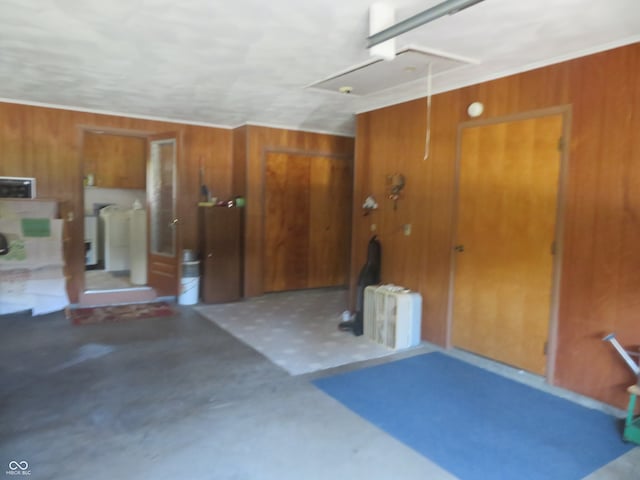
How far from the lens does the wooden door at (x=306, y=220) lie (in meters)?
6.30

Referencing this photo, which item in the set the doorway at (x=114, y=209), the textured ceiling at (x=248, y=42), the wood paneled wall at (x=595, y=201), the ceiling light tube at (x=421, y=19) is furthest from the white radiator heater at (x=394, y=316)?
the doorway at (x=114, y=209)

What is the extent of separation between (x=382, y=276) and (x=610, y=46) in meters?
2.79

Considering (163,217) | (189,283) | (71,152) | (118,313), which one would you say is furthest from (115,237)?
(118,313)

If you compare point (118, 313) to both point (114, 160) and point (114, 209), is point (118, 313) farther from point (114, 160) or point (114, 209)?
point (114, 160)

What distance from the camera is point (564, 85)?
10.4 ft

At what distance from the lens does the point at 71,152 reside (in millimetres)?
5262

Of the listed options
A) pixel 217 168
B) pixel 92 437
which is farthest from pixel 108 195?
pixel 92 437

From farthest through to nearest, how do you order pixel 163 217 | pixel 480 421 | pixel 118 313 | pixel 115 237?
1. pixel 115 237
2. pixel 163 217
3. pixel 118 313
4. pixel 480 421

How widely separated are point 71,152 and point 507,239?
16.1 ft

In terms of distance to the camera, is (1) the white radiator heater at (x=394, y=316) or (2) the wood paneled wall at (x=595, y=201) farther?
(1) the white radiator heater at (x=394, y=316)

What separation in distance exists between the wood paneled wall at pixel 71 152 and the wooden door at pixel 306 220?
98cm

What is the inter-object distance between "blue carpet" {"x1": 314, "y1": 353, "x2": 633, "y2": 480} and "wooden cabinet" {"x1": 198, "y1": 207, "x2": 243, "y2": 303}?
278 centimetres
